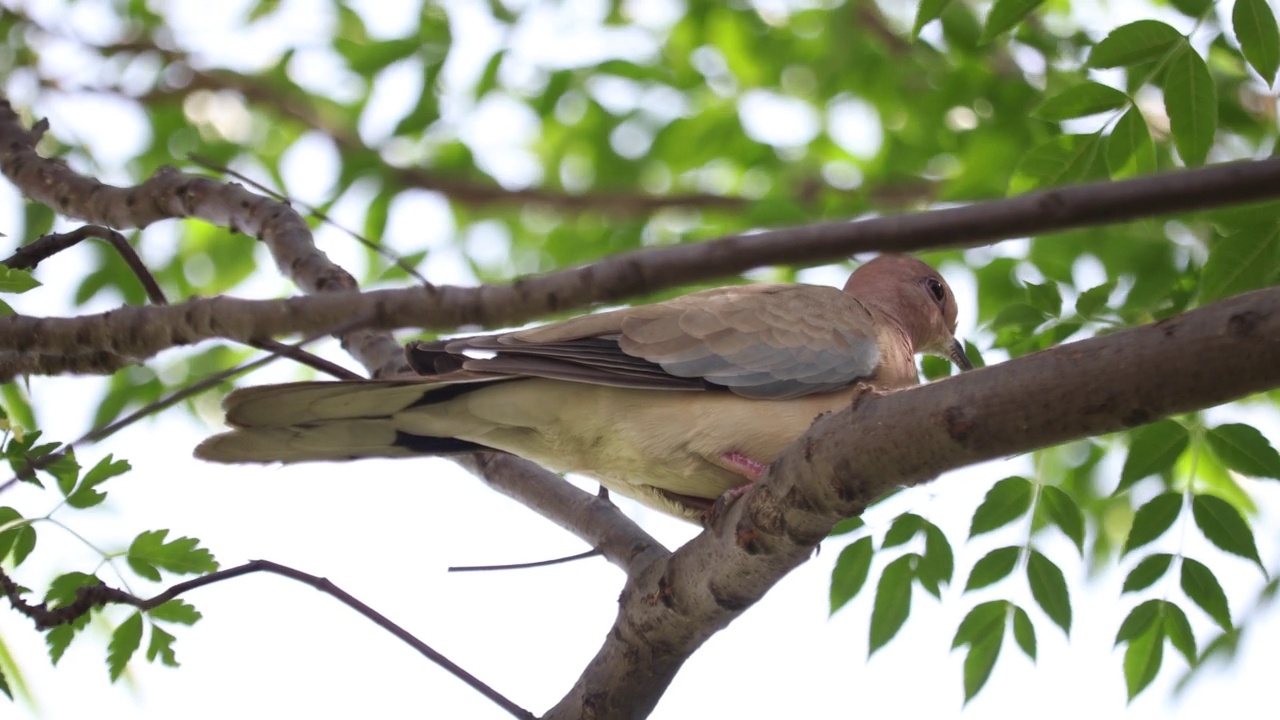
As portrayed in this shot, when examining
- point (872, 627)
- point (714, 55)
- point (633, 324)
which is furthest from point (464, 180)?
point (872, 627)

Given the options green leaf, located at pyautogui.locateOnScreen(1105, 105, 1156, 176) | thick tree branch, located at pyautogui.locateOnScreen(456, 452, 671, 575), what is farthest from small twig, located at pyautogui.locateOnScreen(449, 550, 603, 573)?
green leaf, located at pyautogui.locateOnScreen(1105, 105, 1156, 176)

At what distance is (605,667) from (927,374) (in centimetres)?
194

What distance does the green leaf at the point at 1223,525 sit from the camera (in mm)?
2996

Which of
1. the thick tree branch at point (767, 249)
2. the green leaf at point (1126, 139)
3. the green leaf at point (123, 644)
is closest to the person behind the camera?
the thick tree branch at point (767, 249)

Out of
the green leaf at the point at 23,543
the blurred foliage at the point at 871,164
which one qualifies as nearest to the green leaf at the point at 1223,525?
the blurred foliage at the point at 871,164

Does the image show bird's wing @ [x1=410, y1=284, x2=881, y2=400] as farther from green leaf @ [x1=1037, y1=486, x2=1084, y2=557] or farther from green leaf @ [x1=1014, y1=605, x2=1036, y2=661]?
green leaf @ [x1=1014, y1=605, x2=1036, y2=661]

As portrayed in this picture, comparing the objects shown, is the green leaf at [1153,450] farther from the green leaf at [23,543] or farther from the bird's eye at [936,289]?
the green leaf at [23,543]

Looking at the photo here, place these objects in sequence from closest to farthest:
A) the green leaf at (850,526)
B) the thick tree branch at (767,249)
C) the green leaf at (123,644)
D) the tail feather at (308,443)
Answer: the thick tree branch at (767,249) < the green leaf at (123,644) < the tail feather at (308,443) < the green leaf at (850,526)

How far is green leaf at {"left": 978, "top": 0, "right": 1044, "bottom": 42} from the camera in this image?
2.86 meters

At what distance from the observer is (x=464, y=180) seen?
6.18 meters

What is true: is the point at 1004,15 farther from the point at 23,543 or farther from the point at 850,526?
the point at 23,543

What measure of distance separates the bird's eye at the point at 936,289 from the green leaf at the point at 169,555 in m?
3.18

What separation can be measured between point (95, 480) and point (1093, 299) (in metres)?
2.59

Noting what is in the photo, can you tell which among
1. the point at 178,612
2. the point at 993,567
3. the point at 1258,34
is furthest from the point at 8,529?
the point at 1258,34
